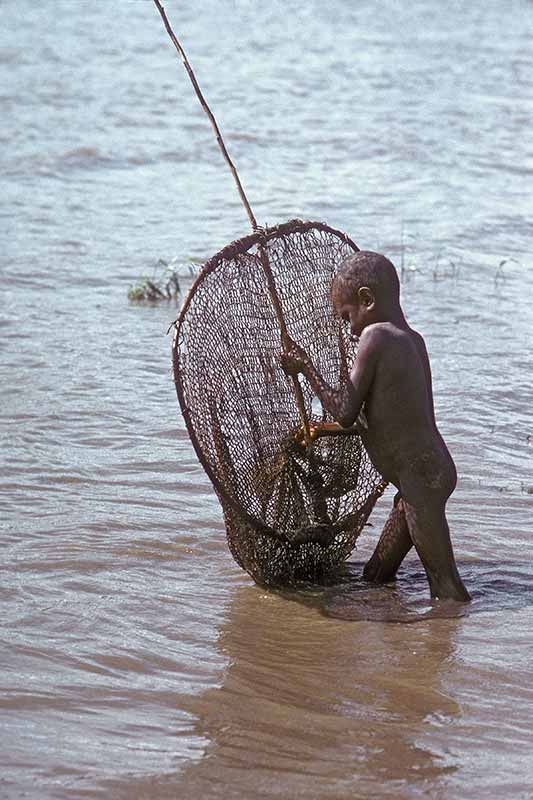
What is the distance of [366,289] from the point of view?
437 centimetres

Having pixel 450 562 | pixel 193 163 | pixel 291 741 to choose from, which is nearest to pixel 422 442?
pixel 450 562

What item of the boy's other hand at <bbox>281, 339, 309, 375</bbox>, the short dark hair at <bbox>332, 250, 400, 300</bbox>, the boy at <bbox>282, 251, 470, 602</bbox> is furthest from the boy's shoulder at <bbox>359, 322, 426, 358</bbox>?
the boy's other hand at <bbox>281, 339, 309, 375</bbox>

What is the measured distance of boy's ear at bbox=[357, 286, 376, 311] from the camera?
4371mm

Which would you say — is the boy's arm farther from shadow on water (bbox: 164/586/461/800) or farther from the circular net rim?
shadow on water (bbox: 164/586/461/800)

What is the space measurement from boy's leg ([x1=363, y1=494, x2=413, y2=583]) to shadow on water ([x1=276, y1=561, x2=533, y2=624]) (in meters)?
0.04

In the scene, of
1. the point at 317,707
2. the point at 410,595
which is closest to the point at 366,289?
the point at 410,595

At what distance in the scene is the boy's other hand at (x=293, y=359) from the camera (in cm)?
448

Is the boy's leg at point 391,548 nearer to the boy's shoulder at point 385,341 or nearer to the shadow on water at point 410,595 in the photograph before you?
the shadow on water at point 410,595

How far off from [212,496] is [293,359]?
48.4 inches

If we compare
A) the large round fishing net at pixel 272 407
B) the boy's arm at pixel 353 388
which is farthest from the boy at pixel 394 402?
the large round fishing net at pixel 272 407

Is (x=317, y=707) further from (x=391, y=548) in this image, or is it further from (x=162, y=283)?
(x=162, y=283)

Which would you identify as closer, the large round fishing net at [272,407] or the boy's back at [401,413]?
the boy's back at [401,413]

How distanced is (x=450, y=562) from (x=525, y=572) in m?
0.52

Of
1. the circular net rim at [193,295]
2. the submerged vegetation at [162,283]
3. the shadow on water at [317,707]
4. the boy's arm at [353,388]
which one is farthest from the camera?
the submerged vegetation at [162,283]
